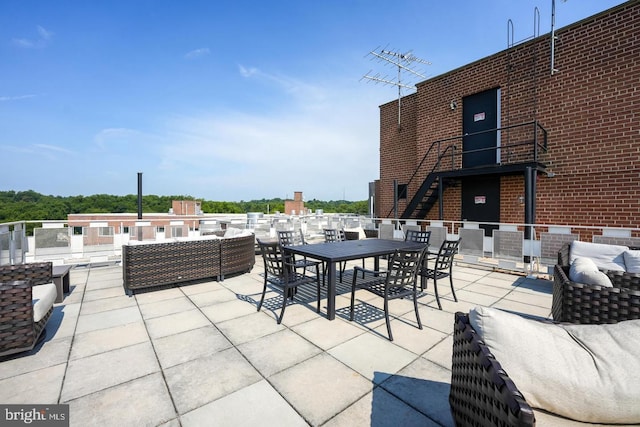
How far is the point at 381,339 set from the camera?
2.76 m

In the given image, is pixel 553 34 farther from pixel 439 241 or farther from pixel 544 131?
pixel 439 241

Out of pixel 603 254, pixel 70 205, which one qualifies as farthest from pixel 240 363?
pixel 70 205

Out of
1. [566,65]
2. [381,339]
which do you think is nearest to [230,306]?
[381,339]

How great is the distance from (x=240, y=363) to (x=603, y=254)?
502 centimetres

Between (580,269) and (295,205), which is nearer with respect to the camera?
(580,269)

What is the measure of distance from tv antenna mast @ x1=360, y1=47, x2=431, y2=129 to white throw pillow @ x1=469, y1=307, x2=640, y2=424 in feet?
33.1

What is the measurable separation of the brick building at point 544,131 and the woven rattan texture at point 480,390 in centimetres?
636

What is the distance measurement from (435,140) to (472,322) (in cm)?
862

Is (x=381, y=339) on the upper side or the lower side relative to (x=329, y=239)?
lower

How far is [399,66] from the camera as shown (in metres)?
9.81

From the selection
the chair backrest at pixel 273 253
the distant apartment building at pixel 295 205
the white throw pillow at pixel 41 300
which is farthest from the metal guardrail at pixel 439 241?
the distant apartment building at pixel 295 205

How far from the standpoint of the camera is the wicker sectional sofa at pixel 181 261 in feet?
13.9

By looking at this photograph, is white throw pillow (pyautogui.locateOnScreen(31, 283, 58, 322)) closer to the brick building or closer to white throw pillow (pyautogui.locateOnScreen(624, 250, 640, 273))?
white throw pillow (pyautogui.locateOnScreen(624, 250, 640, 273))

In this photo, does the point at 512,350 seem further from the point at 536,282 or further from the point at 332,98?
the point at 332,98
